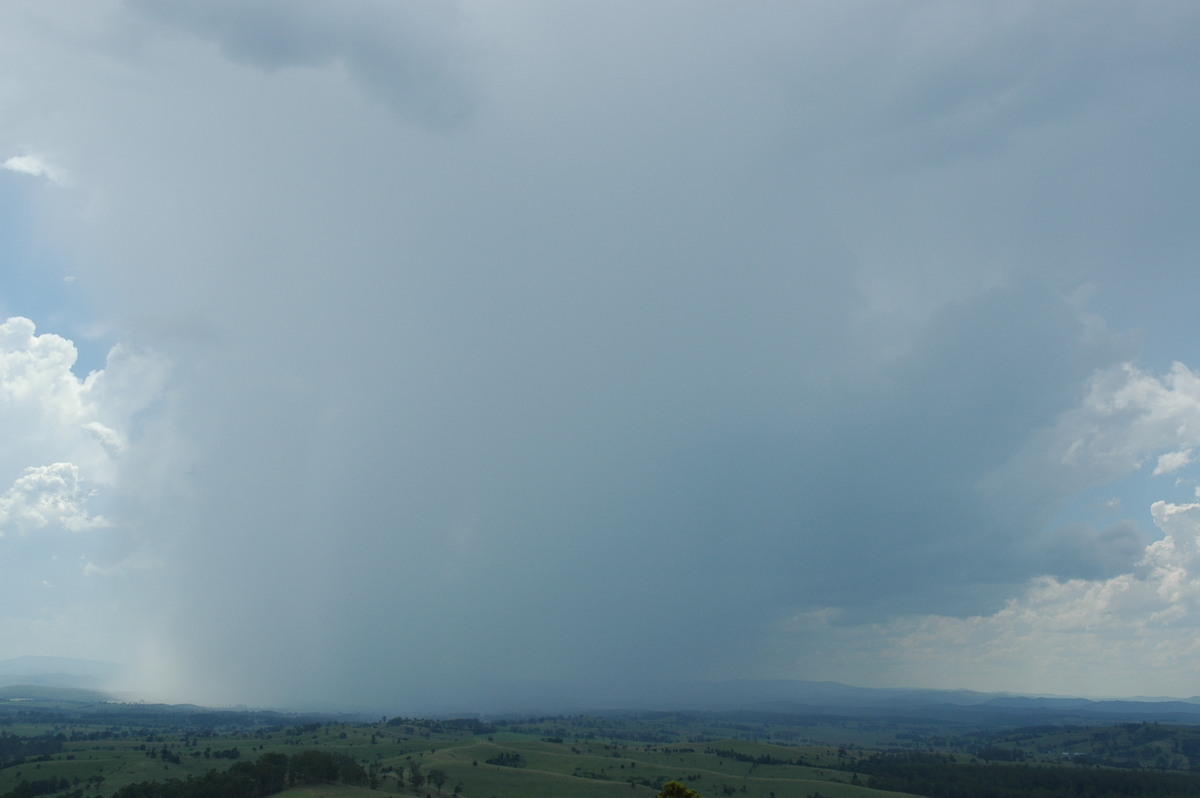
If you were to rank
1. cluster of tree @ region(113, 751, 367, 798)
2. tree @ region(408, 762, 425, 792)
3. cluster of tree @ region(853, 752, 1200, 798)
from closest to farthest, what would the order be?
cluster of tree @ region(113, 751, 367, 798)
tree @ region(408, 762, 425, 792)
cluster of tree @ region(853, 752, 1200, 798)

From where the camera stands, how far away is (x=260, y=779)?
12669 cm

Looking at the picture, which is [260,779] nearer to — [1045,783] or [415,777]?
[415,777]

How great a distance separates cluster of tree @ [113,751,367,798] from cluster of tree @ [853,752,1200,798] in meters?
129

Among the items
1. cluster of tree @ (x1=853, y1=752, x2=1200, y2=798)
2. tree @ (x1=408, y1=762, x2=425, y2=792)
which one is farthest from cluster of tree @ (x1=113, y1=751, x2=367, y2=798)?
cluster of tree @ (x1=853, y1=752, x2=1200, y2=798)

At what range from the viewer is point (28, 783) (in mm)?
141375

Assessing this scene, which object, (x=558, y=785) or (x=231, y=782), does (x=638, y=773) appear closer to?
(x=558, y=785)

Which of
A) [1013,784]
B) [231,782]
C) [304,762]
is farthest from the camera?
[1013,784]

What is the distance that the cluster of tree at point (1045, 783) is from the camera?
170m

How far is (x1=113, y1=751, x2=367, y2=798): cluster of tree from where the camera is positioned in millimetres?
115500

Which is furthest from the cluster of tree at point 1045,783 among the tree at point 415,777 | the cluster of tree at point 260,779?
the cluster of tree at point 260,779

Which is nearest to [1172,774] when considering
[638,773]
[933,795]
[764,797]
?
[933,795]

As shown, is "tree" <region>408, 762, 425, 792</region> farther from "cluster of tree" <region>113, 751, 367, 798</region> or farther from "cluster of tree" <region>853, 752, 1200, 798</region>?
"cluster of tree" <region>853, 752, 1200, 798</region>

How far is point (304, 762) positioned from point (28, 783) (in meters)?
54.5

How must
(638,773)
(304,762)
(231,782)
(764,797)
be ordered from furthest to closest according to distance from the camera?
(638,773)
(764,797)
(304,762)
(231,782)
